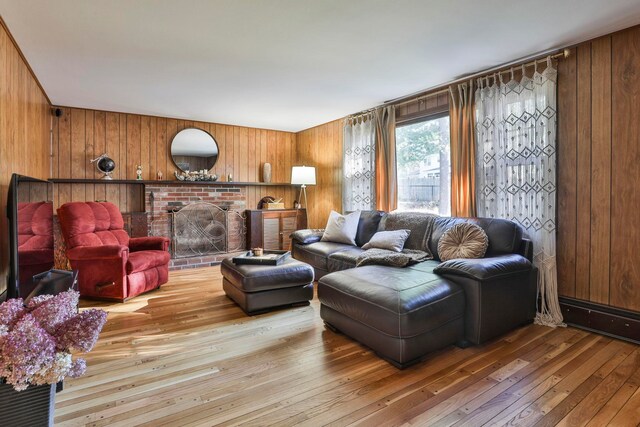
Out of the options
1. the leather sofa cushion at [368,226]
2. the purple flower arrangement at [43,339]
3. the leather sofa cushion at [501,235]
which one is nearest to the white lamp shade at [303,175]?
the leather sofa cushion at [368,226]

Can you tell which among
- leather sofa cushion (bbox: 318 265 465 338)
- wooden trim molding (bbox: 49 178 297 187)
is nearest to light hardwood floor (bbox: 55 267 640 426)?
leather sofa cushion (bbox: 318 265 465 338)

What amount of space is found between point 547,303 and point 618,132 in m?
1.50

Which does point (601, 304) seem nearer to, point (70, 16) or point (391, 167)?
point (391, 167)

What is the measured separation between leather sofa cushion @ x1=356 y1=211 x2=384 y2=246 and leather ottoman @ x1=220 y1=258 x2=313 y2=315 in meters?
1.23

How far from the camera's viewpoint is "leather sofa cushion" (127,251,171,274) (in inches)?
143

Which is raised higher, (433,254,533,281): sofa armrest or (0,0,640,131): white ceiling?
(0,0,640,131): white ceiling

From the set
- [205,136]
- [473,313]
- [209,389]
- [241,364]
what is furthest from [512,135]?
[205,136]

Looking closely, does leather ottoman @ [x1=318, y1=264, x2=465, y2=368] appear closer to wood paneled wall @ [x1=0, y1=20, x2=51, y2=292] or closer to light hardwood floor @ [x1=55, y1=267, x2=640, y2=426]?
light hardwood floor @ [x1=55, y1=267, x2=640, y2=426]

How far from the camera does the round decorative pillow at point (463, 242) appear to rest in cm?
295

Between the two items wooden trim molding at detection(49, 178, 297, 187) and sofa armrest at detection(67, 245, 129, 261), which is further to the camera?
wooden trim molding at detection(49, 178, 297, 187)

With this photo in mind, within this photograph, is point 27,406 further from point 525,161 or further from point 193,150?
point 193,150

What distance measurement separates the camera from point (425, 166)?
4254mm

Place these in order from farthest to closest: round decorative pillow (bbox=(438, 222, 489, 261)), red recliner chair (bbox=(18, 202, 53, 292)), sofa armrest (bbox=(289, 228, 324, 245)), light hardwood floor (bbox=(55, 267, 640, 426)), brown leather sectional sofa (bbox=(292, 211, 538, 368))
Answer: sofa armrest (bbox=(289, 228, 324, 245)) < round decorative pillow (bbox=(438, 222, 489, 261)) < brown leather sectional sofa (bbox=(292, 211, 538, 368)) < red recliner chair (bbox=(18, 202, 53, 292)) < light hardwood floor (bbox=(55, 267, 640, 426))

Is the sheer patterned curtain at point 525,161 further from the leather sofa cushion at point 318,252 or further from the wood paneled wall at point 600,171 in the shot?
the leather sofa cushion at point 318,252
